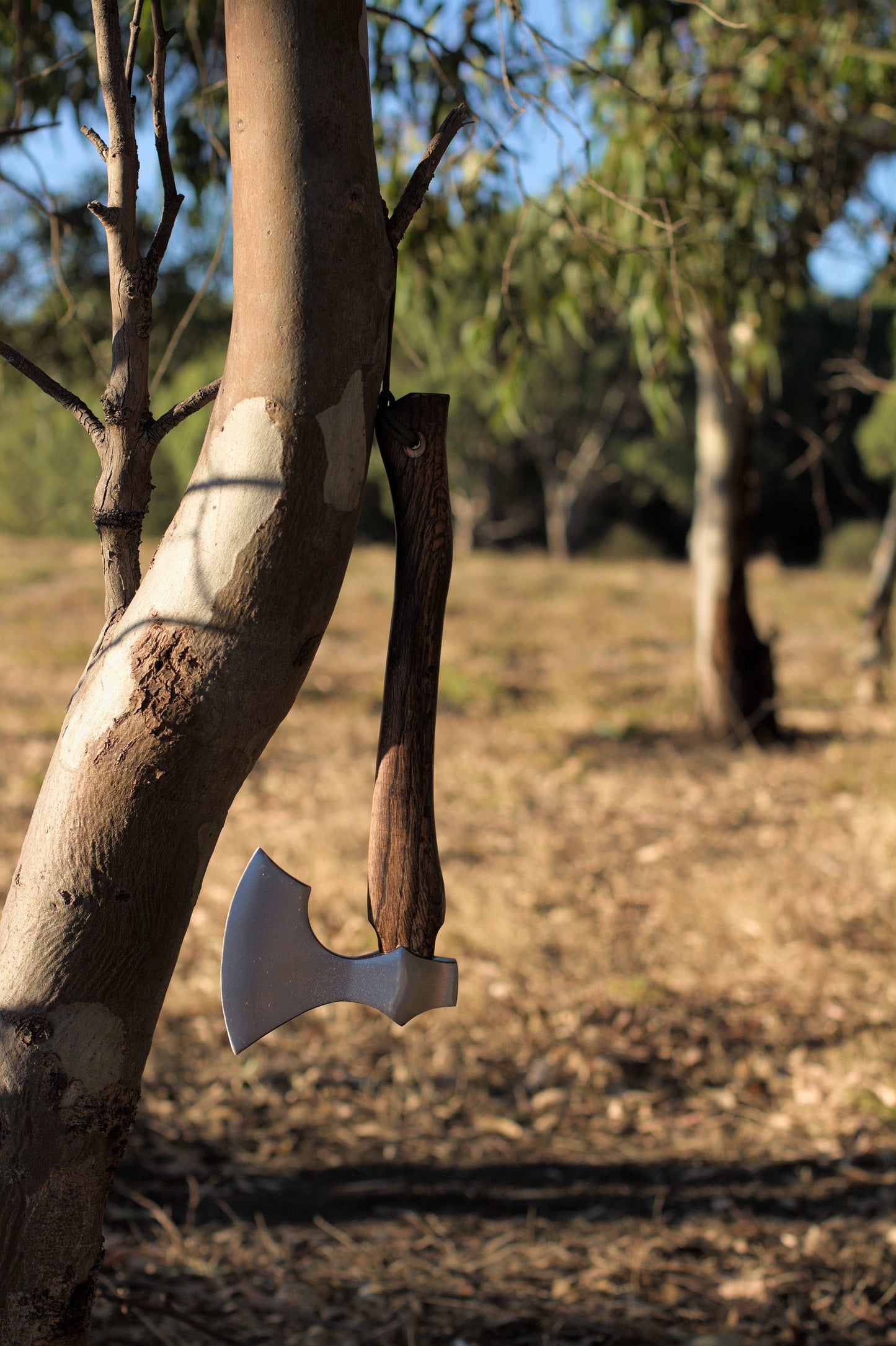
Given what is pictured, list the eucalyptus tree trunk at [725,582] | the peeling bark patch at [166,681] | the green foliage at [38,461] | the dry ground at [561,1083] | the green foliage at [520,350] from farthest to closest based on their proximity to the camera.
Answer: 1. the eucalyptus tree trunk at [725,582]
2. the green foliage at [38,461]
3. the green foliage at [520,350]
4. the dry ground at [561,1083]
5. the peeling bark patch at [166,681]

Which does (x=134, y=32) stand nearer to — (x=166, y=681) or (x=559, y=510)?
(x=166, y=681)

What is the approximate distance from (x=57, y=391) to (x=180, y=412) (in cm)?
14

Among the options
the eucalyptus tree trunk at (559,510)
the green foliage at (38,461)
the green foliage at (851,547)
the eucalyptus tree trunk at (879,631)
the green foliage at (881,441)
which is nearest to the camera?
the green foliage at (38,461)

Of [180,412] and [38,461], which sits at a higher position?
[38,461]

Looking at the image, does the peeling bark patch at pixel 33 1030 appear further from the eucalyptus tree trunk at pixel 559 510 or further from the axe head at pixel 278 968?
the eucalyptus tree trunk at pixel 559 510

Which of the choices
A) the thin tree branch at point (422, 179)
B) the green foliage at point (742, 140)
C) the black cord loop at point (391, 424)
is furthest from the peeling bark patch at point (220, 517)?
the green foliage at point (742, 140)

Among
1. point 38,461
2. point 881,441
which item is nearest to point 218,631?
point 38,461

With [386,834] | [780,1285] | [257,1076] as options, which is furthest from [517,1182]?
[386,834]

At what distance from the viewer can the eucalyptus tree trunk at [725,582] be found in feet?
18.2

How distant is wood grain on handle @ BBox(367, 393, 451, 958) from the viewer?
3.54ft

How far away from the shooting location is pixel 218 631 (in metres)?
0.99

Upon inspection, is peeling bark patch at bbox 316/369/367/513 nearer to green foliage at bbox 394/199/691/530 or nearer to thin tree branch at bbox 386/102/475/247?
thin tree branch at bbox 386/102/475/247

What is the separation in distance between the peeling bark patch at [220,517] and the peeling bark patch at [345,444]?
49 millimetres

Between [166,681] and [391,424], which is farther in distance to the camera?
[391,424]
